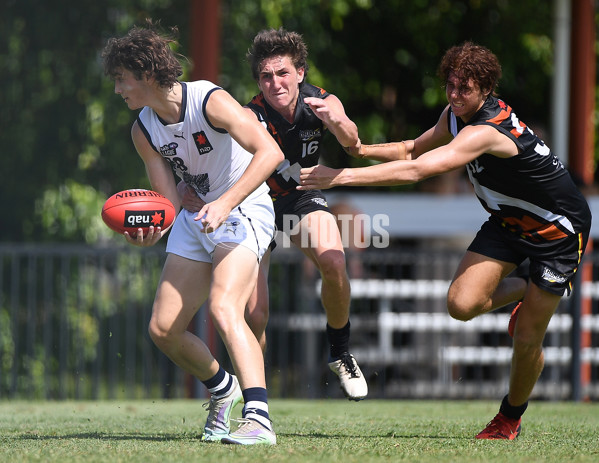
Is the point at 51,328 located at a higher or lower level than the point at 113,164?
lower

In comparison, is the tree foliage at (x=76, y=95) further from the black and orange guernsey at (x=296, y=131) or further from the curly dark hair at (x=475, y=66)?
the curly dark hair at (x=475, y=66)

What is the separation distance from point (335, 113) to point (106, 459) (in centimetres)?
234

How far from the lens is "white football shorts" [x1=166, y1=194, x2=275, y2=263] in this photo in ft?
17.7

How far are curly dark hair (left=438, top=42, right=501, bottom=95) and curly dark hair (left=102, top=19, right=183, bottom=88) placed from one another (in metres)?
1.56

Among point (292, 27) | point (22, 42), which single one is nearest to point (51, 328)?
point (22, 42)

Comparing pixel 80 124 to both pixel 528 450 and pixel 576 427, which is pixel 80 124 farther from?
pixel 528 450

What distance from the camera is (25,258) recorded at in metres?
10.6

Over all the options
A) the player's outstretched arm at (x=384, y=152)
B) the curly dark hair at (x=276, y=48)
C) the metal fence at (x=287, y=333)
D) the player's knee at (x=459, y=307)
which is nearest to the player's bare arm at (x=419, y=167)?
the player's outstretched arm at (x=384, y=152)

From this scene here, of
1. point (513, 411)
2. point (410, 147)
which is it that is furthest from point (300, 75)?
point (513, 411)

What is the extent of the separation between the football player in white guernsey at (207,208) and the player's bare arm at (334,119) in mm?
460

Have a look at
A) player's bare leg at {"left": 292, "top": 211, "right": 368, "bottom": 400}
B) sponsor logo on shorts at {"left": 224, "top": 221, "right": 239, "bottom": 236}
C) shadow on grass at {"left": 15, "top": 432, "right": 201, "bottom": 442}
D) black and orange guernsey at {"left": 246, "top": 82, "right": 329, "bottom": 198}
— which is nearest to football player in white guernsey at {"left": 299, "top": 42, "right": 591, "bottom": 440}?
black and orange guernsey at {"left": 246, "top": 82, "right": 329, "bottom": 198}

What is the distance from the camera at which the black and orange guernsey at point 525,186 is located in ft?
18.8

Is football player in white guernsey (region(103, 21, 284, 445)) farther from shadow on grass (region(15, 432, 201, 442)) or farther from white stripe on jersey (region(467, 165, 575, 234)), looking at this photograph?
white stripe on jersey (region(467, 165, 575, 234))

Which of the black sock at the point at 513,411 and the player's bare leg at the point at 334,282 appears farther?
the player's bare leg at the point at 334,282
